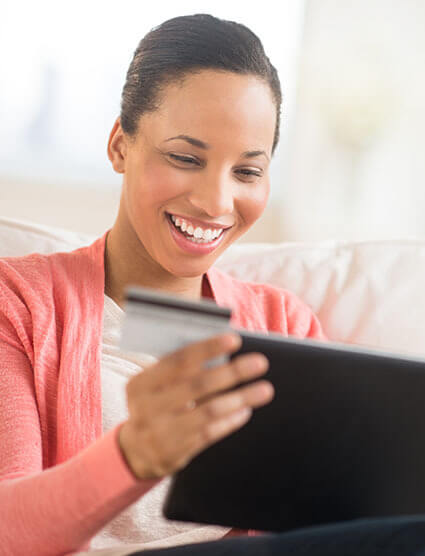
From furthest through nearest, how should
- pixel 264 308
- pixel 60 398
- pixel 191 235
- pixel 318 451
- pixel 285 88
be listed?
pixel 285 88, pixel 264 308, pixel 191 235, pixel 60 398, pixel 318 451

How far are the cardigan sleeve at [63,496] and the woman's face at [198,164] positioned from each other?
0.39m

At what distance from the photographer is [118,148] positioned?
1.25m

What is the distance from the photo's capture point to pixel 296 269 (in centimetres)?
158

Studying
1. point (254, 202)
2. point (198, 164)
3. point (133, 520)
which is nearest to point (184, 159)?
point (198, 164)

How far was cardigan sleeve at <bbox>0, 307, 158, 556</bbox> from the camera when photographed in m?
0.74

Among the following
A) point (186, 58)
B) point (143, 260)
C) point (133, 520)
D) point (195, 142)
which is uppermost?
point (186, 58)

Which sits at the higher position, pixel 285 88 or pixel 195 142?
pixel 195 142

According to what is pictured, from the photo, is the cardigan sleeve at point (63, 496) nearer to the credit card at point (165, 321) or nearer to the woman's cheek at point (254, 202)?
the credit card at point (165, 321)

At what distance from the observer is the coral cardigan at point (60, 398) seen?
761 millimetres

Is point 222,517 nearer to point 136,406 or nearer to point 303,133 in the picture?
point 136,406

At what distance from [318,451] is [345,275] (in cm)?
84

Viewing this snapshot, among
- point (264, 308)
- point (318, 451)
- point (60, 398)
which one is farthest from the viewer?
point (264, 308)

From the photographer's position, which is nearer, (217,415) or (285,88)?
(217,415)

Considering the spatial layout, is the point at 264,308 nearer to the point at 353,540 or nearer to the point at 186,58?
the point at 186,58
